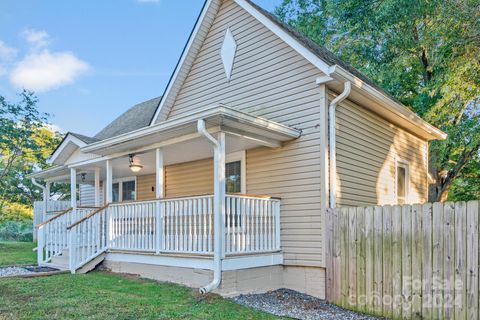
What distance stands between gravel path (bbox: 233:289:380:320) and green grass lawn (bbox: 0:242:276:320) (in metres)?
0.45

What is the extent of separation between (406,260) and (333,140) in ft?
8.37

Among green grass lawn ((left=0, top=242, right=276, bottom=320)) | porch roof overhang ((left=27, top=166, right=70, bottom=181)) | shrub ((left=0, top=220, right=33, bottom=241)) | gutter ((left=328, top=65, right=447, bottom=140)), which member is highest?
gutter ((left=328, top=65, right=447, bottom=140))

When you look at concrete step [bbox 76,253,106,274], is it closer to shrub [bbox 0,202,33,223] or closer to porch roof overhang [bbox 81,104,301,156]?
porch roof overhang [bbox 81,104,301,156]

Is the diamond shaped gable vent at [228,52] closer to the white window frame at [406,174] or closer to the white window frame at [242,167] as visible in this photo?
the white window frame at [242,167]

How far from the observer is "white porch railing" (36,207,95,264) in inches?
405

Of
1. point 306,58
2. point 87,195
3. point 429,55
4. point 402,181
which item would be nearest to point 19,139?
point 87,195

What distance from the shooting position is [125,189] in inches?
546

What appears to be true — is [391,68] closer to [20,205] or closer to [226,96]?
[226,96]

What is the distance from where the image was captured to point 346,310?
6566 millimetres

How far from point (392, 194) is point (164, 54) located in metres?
17.2

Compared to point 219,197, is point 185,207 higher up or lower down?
lower down

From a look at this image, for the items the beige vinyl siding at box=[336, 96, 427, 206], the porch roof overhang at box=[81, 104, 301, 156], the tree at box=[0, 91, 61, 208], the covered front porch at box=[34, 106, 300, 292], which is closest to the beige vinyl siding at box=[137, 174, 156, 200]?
the covered front porch at box=[34, 106, 300, 292]

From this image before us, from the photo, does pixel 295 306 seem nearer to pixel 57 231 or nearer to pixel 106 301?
pixel 106 301

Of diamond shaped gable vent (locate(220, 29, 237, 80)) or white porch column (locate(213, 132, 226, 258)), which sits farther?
diamond shaped gable vent (locate(220, 29, 237, 80))
